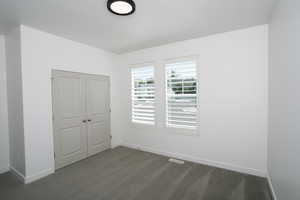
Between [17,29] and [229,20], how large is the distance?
3.50 m

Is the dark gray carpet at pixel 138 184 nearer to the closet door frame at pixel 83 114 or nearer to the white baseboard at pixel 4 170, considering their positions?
the white baseboard at pixel 4 170

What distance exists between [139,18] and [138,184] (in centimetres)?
265

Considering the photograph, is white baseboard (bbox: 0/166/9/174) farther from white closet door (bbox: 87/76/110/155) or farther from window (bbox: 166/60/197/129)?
window (bbox: 166/60/197/129)

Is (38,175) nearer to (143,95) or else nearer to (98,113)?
(98,113)

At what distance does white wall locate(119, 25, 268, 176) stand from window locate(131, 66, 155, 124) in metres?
0.37

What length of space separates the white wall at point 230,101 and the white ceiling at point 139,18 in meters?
0.28

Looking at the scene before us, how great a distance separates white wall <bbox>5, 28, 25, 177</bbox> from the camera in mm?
2420

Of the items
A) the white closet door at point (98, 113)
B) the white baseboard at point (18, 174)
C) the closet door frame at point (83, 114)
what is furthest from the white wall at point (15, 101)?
the white closet door at point (98, 113)

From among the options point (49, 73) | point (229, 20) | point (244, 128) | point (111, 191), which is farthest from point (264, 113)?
point (49, 73)

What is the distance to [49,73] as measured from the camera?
8.86 ft

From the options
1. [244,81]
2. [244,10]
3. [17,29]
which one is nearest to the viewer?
[244,10]

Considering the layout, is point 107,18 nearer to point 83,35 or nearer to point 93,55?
point 83,35

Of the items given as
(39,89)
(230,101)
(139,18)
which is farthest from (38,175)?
(230,101)

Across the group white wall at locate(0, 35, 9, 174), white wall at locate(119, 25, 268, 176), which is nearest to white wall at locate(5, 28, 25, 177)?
white wall at locate(0, 35, 9, 174)
